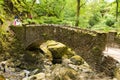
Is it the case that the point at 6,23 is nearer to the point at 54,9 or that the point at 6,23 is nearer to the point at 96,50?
the point at 54,9

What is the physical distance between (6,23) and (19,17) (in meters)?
2.18

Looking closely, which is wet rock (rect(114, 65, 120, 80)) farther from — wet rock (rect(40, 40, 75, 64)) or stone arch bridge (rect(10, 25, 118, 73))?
wet rock (rect(40, 40, 75, 64))

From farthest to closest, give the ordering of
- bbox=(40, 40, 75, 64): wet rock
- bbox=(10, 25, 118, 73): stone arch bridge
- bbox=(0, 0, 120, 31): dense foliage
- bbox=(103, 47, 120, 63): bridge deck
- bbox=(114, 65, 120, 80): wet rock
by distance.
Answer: bbox=(0, 0, 120, 31): dense foliage
bbox=(40, 40, 75, 64): wet rock
bbox=(10, 25, 118, 73): stone arch bridge
bbox=(103, 47, 120, 63): bridge deck
bbox=(114, 65, 120, 80): wet rock

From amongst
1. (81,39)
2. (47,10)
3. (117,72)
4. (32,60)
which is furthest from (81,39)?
(47,10)

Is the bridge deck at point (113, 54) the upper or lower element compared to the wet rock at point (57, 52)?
upper

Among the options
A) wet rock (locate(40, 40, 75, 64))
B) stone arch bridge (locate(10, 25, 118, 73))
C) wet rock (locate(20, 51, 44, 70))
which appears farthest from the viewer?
wet rock (locate(40, 40, 75, 64))

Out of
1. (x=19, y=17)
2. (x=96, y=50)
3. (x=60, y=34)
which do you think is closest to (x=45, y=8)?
(x=19, y=17)

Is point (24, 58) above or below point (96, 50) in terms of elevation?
below

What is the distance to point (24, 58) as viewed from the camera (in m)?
21.7

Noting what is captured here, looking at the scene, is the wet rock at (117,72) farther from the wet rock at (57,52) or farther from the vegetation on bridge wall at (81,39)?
the wet rock at (57,52)

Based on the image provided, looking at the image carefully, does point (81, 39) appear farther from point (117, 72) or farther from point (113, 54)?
point (117, 72)

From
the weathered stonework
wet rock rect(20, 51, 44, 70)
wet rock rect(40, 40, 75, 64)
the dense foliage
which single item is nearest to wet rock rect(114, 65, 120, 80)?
the weathered stonework

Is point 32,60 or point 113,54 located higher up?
point 113,54

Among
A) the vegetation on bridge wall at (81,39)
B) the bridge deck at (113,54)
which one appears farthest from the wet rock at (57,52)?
the bridge deck at (113,54)
